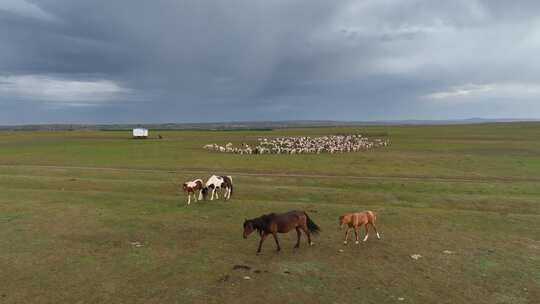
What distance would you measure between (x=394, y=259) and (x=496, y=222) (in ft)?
28.8

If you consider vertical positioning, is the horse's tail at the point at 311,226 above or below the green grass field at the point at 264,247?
above

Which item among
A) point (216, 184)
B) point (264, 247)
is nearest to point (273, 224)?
point (264, 247)

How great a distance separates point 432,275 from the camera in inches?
468

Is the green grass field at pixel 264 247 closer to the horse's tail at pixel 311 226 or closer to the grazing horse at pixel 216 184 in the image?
the horse's tail at pixel 311 226

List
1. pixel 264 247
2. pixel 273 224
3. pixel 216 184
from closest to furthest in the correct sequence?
1. pixel 273 224
2. pixel 264 247
3. pixel 216 184

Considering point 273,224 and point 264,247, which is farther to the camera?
point 264,247

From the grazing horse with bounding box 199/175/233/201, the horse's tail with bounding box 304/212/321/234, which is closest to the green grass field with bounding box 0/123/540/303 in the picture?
the horse's tail with bounding box 304/212/321/234

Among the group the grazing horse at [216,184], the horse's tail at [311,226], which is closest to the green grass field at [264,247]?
the horse's tail at [311,226]

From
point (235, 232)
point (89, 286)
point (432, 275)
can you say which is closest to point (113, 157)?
point (235, 232)

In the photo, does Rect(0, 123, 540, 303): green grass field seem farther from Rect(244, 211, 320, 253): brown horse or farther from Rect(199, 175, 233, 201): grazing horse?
Rect(199, 175, 233, 201): grazing horse

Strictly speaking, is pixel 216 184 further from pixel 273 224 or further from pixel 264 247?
pixel 273 224

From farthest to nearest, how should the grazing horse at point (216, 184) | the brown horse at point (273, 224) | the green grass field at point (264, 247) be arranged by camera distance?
the grazing horse at point (216, 184) → the brown horse at point (273, 224) → the green grass field at point (264, 247)

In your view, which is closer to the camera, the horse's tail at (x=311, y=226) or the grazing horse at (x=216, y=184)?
the horse's tail at (x=311, y=226)

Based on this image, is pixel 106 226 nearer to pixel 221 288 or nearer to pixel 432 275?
pixel 221 288
